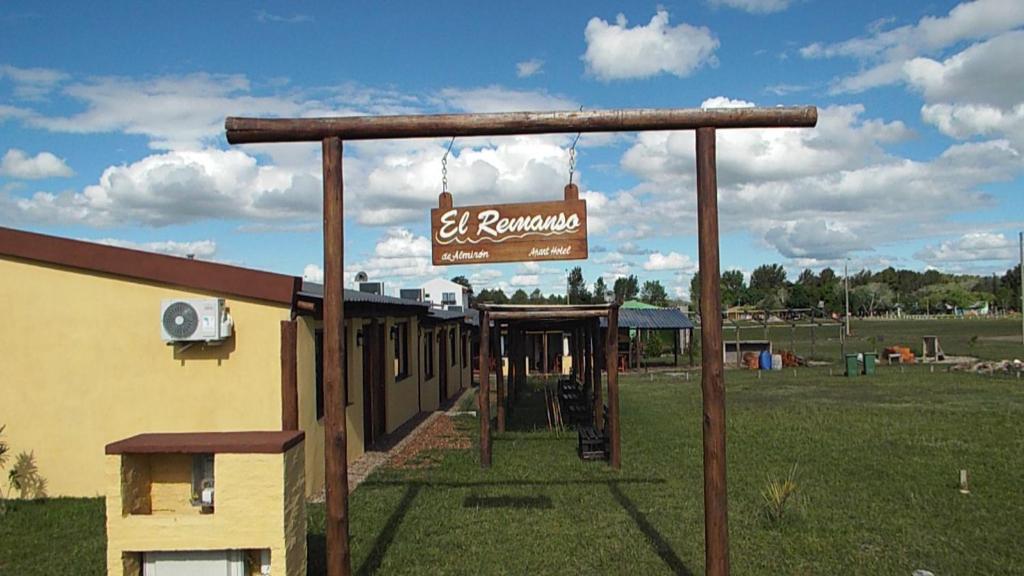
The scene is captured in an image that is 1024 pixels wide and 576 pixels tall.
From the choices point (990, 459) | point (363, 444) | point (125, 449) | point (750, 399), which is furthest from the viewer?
point (750, 399)

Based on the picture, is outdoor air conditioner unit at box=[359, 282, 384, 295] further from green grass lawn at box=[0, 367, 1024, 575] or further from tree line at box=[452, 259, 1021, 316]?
tree line at box=[452, 259, 1021, 316]

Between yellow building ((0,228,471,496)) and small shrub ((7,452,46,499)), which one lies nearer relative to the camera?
yellow building ((0,228,471,496))


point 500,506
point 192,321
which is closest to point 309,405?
point 192,321

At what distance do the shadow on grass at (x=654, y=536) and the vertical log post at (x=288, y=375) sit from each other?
364 centimetres

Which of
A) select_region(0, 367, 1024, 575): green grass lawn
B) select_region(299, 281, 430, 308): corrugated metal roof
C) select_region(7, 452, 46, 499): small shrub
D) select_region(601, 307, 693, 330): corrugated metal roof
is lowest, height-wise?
select_region(0, 367, 1024, 575): green grass lawn

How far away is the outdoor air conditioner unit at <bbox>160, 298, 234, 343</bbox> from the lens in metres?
8.35

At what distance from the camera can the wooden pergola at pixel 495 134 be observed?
5254 millimetres

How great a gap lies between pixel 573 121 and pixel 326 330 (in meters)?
2.20

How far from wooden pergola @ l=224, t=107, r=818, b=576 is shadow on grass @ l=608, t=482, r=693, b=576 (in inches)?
46.1

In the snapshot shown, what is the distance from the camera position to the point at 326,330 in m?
5.35

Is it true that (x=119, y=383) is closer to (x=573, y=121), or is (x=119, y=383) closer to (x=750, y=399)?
(x=573, y=121)

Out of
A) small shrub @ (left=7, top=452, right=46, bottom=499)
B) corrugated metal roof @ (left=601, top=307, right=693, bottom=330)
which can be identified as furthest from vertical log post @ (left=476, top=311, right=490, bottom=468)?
corrugated metal roof @ (left=601, top=307, right=693, bottom=330)

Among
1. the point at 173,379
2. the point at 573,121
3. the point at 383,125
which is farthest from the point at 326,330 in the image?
the point at 173,379

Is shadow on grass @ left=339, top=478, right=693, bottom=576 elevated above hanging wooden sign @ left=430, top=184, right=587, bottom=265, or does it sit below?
below
